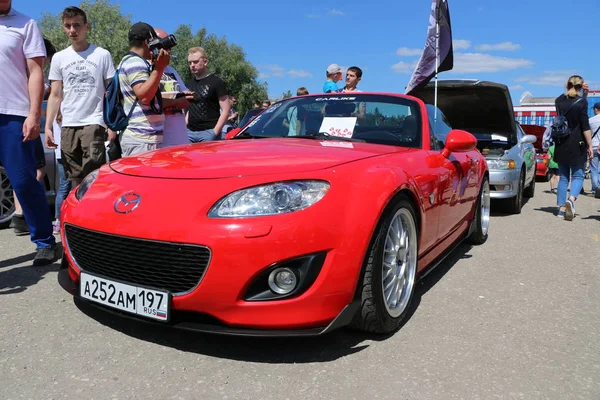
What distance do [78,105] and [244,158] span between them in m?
2.36

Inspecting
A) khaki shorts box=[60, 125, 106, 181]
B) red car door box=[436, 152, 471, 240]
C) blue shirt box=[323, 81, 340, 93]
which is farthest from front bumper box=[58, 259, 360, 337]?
blue shirt box=[323, 81, 340, 93]

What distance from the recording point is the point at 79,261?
2.36m

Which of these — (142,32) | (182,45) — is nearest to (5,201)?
(142,32)

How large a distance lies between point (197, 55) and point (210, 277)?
3.73 metres

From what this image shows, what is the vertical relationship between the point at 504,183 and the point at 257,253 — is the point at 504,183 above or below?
below

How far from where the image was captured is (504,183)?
642 cm

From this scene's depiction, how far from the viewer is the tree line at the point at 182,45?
41188 mm

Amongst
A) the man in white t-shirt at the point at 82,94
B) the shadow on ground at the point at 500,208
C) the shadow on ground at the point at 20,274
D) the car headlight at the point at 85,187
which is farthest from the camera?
the shadow on ground at the point at 500,208

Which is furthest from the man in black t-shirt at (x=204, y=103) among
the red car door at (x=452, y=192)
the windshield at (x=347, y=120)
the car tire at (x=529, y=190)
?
the car tire at (x=529, y=190)

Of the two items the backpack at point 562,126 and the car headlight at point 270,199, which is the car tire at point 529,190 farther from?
the car headlight at point 270,199

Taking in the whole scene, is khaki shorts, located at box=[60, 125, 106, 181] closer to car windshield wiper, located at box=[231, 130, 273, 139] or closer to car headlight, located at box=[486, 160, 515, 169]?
car windshield wiper, located at box=[231, 130, 273, 139]

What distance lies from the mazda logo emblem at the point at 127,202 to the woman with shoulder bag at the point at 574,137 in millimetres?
5784

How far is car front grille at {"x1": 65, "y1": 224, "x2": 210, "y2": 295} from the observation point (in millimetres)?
2010

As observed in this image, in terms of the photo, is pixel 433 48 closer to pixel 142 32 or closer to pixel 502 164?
pixel 502 164
